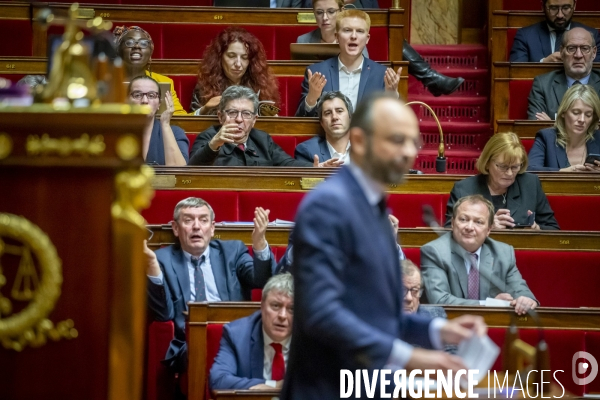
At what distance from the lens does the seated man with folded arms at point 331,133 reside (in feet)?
9.43

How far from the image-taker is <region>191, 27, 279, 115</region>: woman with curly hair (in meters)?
3.15

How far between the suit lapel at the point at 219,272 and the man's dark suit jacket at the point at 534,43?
184cm

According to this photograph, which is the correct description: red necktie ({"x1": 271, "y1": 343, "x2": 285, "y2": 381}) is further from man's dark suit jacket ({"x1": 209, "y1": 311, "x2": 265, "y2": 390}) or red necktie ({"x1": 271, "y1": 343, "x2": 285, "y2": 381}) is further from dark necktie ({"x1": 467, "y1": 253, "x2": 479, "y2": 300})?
dark necktie ({"x1": 467, "y1": 253, "x2": 479, "y2": 300})

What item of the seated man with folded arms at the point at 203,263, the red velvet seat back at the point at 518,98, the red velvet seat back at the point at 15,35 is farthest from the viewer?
the red velvet seat back at the point at 15,35

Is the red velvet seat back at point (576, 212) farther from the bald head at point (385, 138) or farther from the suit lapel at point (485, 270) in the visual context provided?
the bald head at point (385, 138)

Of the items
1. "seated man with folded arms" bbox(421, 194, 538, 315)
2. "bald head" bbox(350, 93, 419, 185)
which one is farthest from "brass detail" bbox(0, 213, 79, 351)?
"seated man with folded arms" bbox(421, 194, 538, 315)

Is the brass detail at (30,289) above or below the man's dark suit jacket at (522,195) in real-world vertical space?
below

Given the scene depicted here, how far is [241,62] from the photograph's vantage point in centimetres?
314

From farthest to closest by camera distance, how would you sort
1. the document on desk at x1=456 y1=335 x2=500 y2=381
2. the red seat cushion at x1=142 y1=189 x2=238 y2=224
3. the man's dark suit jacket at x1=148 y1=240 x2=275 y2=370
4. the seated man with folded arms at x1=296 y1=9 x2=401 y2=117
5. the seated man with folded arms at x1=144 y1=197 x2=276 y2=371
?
1. the seated man with folded arms at x1=296 y1=9 x2=401 y2=117
2. the red seat cushion at x1=142 y1=189 x2=238 y2=224
3. the seated man with folded arms at x1=144 y1=197 x2=276 y2=371
4. the man's dark suit jacket at x1=148 y1=240 x2=275 y2=370
5. the document on desk at x1=456 y1=335 x2=500 y2=381

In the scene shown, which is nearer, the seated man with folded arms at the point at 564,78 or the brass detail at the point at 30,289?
the brass detail at the point at 30,289

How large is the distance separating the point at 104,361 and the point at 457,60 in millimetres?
3360

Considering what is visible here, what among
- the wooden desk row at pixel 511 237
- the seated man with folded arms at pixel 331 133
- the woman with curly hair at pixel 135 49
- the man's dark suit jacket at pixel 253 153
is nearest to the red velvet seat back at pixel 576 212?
the wooden desk row at pixel 511 237

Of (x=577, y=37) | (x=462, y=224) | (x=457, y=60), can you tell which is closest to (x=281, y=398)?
(x=462, y=224)

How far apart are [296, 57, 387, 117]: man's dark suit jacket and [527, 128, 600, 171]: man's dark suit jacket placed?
20.6 inches
